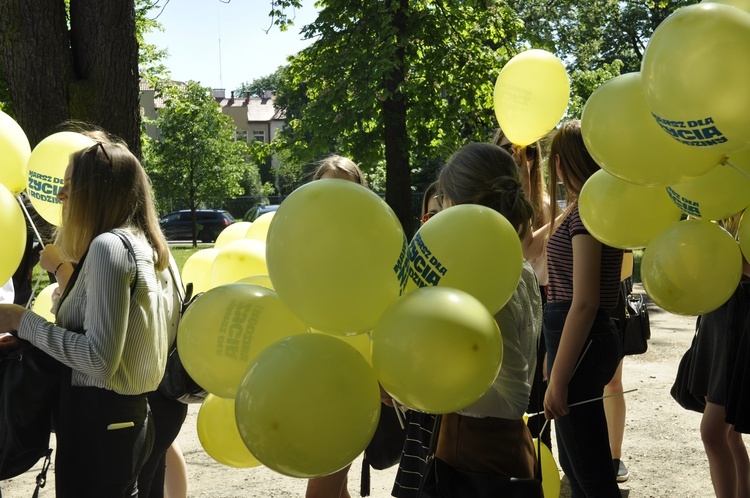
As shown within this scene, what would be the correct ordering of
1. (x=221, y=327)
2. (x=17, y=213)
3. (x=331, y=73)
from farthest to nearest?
(x=331, y=73), (x=17, y=213), (x=221, y=327)

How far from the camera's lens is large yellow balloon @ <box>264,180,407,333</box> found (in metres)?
1.71

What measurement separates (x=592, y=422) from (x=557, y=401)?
18 centimetres

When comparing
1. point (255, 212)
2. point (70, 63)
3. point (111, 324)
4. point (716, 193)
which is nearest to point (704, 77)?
point (716, 193)

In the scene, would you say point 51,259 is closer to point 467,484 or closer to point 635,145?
point 467,484

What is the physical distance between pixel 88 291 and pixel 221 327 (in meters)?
0.65

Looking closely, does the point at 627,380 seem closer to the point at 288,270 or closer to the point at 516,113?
A: the point at 516,113

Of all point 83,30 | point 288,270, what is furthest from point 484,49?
point 288,270

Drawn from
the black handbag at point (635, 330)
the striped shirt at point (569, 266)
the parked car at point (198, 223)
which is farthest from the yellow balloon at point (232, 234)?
the parked car at point (198, 223)

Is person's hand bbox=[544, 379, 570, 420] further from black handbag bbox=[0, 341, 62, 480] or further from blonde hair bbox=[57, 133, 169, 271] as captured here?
black handbag bbox=[0, 341, 62, 480]

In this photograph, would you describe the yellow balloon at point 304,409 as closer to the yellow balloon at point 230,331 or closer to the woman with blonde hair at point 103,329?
the yellow balloon at point 230,331

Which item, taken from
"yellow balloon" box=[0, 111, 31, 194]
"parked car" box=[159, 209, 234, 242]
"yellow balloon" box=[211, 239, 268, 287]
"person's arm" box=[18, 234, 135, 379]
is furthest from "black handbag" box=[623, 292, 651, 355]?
"parked car" box=[159, 209, 234, 242]

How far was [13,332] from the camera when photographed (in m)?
2.52

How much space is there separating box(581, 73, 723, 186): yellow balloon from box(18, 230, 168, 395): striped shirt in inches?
57.5

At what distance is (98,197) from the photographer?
2.47 m
